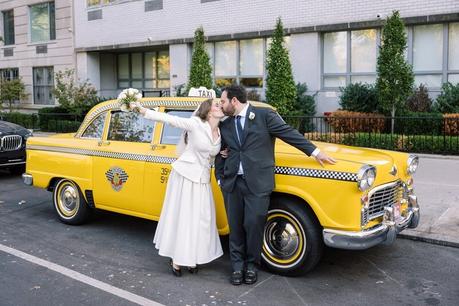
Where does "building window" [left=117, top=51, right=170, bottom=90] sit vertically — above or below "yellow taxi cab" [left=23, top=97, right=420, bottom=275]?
above

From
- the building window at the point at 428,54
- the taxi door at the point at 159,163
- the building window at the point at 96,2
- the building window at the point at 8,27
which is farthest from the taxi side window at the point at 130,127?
the building window at the point at 8,27

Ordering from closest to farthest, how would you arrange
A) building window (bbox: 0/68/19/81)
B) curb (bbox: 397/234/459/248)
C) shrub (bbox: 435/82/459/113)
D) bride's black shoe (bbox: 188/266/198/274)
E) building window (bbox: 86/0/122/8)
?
1. bride's black shoe (bbox: 188/266/198/274)
2. curb (bbox: 397/234/459/248)
3. shrub (bbox: 435/82/459/113)
4. building window (bbox: 86/0/122/8)
5. building window (bbox: 0/68/19/81)

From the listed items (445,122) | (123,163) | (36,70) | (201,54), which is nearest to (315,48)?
(201,54)

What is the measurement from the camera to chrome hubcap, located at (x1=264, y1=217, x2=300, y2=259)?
17.1 ft

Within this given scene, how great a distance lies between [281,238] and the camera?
527 cm

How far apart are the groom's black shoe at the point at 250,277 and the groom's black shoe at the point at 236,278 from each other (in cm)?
5

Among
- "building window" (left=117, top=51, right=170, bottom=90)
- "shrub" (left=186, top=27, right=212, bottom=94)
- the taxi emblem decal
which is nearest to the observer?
the taxi emblem decal

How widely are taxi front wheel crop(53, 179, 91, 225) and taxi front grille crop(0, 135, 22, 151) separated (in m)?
4.30

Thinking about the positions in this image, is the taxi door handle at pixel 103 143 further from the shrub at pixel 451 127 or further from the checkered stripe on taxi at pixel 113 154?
the shrub at pixel 451 127

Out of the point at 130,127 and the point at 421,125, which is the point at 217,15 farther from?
the point at 130,127

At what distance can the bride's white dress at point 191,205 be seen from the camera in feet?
17.0

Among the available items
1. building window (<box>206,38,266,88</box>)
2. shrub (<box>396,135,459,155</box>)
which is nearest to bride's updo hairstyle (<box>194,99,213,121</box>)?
shrub (<box>396,135,459,155</box>)

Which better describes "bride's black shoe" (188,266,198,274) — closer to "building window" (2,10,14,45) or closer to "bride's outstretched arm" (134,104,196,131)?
"bride's outstretched arm" (134,104,196,131)

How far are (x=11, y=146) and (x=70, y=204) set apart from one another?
468cm
